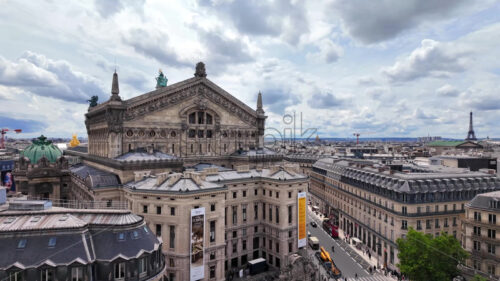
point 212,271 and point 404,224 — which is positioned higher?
point 404,224

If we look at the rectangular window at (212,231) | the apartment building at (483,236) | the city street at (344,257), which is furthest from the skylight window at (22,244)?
the apartment building at (483,236)

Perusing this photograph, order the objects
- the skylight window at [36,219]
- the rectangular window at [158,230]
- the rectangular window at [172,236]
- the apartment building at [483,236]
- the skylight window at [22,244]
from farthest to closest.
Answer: the apartment building at [483,236] < the rectangular window at [158,230] < the rectangular window at [172,236] < the skylight window at [36,219] < the skylight window at [22,244]

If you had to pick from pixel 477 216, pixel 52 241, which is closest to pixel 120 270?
pixel 52 241

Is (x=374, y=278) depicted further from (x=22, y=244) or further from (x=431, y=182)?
(x=22, y=244)

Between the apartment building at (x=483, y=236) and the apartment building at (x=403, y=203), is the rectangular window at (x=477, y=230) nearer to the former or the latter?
the apartment building at (x=483, y=236)

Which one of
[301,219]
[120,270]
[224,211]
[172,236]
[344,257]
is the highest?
[224,211]

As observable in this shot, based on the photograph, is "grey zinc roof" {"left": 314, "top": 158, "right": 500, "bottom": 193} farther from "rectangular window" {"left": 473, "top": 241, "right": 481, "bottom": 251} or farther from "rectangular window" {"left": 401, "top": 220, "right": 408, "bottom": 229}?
"rectangular window" {"left": 473, "top": 241, "right": 481, "bottom": 251}
